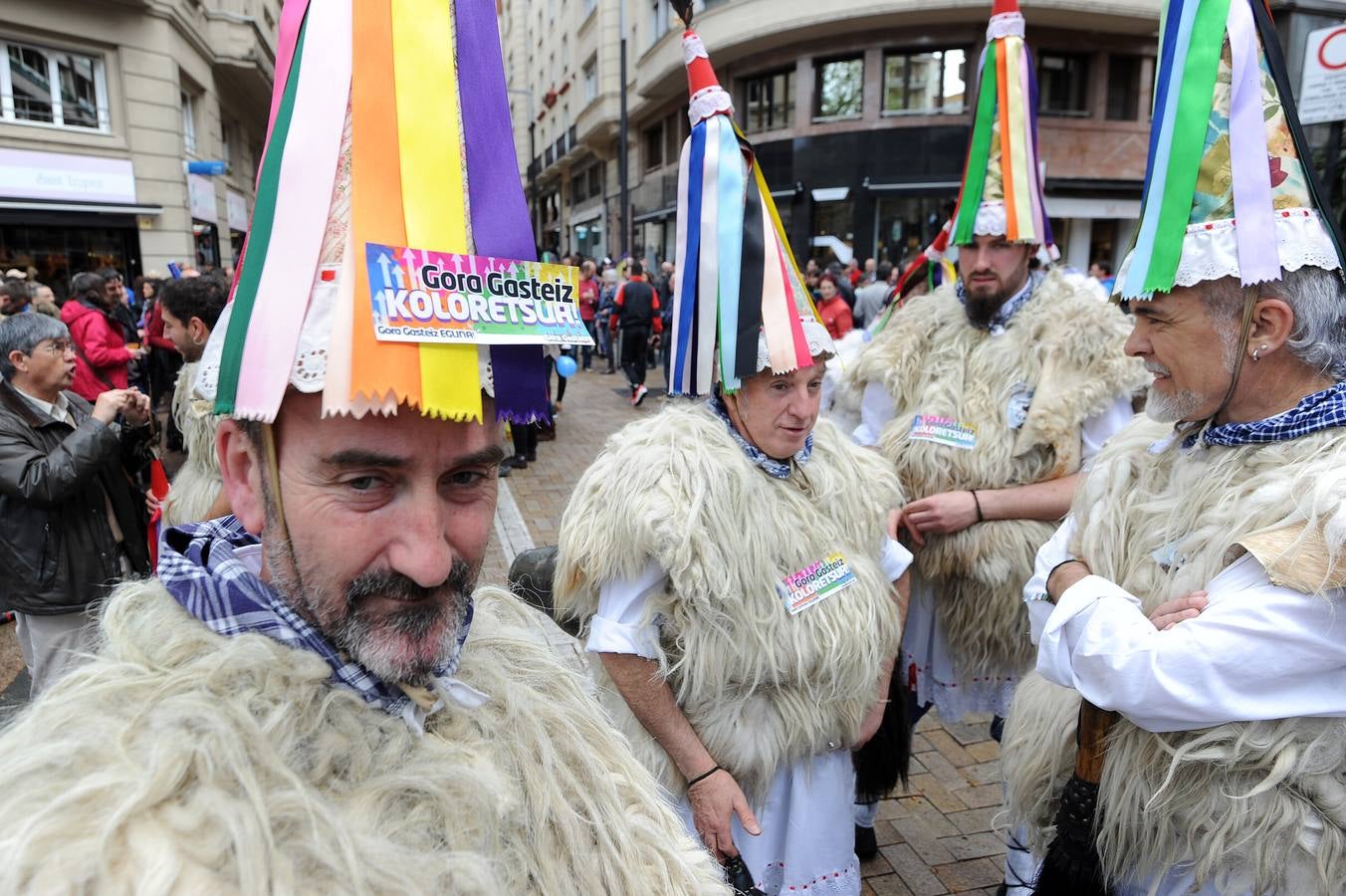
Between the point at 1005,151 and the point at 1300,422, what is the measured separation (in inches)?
74.6

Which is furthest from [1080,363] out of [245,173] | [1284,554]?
[245,173]

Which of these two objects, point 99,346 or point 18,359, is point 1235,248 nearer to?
point 18,359

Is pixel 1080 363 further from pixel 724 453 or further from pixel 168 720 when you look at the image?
pixel 168 720

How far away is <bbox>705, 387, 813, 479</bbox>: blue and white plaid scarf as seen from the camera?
7.46 ft

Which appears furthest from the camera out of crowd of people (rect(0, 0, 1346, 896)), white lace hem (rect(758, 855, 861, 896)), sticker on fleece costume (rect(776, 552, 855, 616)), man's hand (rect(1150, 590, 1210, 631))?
white lace hem (rect(758, 855, 861, 896))

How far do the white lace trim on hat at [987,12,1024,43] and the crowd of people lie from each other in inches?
0.8

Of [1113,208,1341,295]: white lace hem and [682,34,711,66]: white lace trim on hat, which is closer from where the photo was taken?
[1113,208,1341,295]: white lace hem

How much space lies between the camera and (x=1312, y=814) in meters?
1.54

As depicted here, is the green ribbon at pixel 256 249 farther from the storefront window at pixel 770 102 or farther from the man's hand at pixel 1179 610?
the storefront window at pixel 770 102

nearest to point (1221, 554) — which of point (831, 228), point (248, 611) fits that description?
point (248, 611)

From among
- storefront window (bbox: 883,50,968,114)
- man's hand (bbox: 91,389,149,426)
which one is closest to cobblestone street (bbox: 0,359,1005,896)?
man's hand (bbox: 91,389,149,426)

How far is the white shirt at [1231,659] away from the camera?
1.49 meters

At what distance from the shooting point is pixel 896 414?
3.38 m

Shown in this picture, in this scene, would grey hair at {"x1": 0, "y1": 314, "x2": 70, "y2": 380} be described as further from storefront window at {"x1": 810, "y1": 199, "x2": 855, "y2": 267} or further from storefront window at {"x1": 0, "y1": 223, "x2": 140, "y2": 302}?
storefront window at {"x1": 810, "y1": 199, "x2": 855, "y2": 267}
